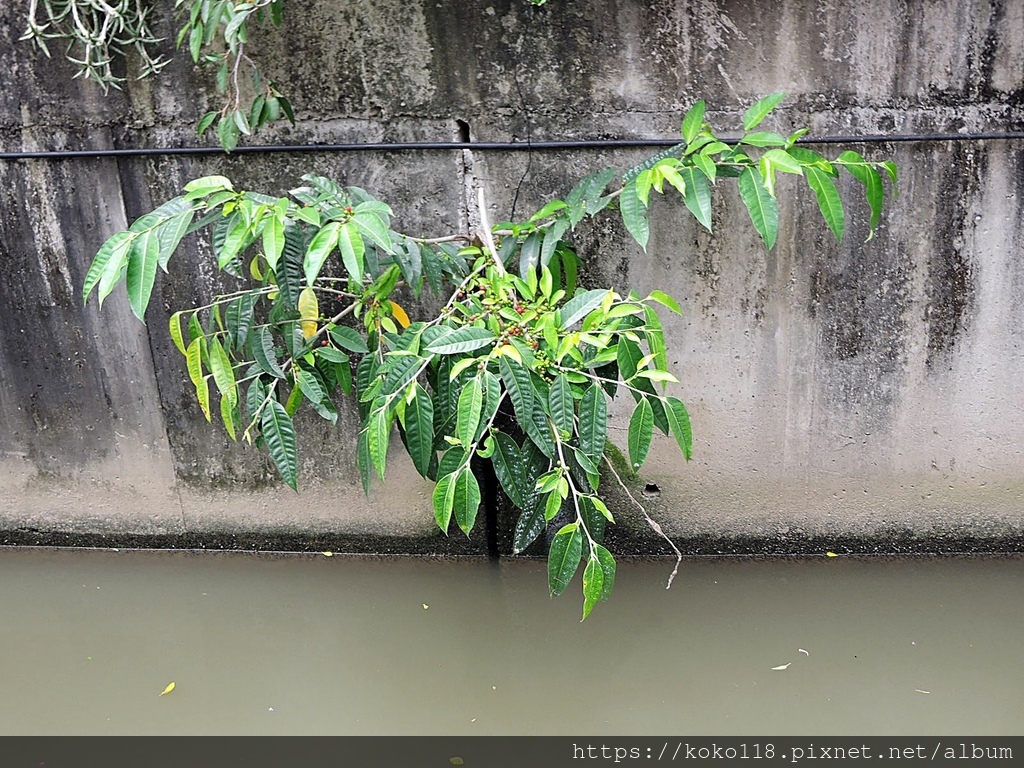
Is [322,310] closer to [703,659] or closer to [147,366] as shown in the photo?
[147,366]

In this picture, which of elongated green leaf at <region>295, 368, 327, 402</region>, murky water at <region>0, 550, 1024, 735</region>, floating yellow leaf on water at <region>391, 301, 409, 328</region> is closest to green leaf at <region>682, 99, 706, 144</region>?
floating yellow leaf on water at <region>391, 301, 409, 328</region>

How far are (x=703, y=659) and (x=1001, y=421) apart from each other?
111 centimetres

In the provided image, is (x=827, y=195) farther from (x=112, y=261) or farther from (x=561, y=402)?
(x=112, y=261)

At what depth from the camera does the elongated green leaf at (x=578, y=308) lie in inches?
67.8

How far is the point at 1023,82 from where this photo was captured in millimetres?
2176

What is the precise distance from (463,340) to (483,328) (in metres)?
0.06

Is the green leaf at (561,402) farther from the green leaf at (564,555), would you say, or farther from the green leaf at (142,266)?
the green leaf at (142,266)

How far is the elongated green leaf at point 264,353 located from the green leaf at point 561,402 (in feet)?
2.36

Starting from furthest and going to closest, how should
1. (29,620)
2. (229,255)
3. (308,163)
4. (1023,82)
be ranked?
(29,620) < (308,163) < (1023,82) < (229,255)

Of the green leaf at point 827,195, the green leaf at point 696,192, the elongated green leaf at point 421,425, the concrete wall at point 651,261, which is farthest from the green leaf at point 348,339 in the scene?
the green leaf at point 827,195

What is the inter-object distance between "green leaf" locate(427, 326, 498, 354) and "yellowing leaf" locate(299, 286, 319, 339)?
18.7 inches

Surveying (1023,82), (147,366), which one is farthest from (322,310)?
(1023,82)

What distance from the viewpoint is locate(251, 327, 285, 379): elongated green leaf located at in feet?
6.75

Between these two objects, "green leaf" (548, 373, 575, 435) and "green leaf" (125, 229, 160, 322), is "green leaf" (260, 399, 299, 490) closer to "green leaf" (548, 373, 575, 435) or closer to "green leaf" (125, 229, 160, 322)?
"green leaf" (125, 229, 160, 322)
